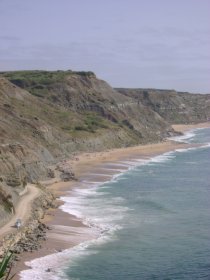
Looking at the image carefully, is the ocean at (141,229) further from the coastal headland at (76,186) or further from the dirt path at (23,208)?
the dirt path at (23,208)

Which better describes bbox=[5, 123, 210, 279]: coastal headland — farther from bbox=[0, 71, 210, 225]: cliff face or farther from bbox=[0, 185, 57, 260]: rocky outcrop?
bbox=[0, 71, 210, 225]: cliff face

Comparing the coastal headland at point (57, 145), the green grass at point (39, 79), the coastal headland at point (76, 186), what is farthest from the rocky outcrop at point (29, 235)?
the green grass at point (39, 79)

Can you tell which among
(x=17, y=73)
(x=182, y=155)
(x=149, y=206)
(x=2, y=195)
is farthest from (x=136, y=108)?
(x=2, y=195)

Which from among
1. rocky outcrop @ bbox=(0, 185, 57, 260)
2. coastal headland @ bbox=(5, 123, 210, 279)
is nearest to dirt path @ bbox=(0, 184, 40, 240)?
rocky outcrop @ bbox=(0, 185, 57, 260)

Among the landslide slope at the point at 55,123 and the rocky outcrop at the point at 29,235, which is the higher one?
the landslide slope at the point at 55,123

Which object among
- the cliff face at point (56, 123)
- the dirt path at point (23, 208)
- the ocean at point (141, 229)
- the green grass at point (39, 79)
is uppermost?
the green grass at point (39, 79)

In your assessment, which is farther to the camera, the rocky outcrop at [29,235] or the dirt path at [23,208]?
the dirt path at [23,208]
